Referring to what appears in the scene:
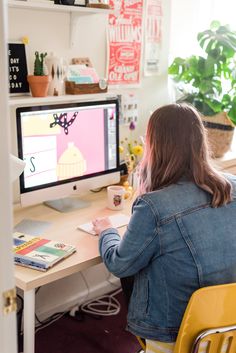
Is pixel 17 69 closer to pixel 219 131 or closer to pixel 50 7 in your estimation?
pixel 50 7

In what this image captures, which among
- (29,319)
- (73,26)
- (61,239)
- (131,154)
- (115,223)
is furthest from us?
(131,154)

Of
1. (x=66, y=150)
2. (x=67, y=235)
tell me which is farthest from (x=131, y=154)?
(x=67, y=235)

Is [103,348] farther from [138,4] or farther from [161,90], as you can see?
[138,4]

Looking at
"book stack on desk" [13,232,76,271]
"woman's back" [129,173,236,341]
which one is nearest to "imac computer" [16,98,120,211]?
"book stack on desk" [13,232,76,271]

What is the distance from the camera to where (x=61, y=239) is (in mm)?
1742

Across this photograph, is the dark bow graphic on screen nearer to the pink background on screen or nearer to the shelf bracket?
the pink background on screen

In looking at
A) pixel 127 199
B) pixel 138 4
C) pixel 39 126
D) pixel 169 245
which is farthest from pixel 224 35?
pixel 169 245

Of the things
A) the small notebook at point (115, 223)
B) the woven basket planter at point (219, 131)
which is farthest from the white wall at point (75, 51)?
the small notebook at point (115, 223)

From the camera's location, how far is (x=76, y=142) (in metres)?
2.01

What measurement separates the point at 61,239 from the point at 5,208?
2.82ft

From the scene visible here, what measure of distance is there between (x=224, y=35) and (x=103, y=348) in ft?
5.76

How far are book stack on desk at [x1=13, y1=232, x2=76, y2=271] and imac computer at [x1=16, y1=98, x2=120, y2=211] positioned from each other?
228mm

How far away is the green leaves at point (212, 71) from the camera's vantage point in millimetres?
2621

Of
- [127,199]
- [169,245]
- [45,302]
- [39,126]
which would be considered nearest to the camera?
[169,245]
